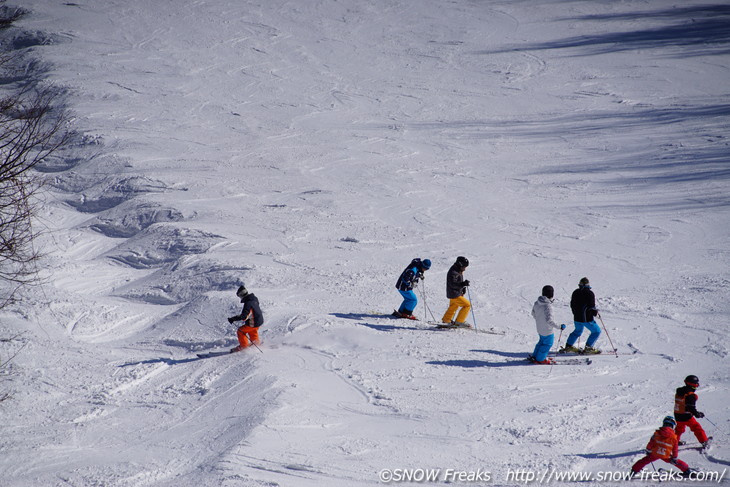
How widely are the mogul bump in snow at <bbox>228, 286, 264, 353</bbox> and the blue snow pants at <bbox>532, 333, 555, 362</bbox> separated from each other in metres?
4.58

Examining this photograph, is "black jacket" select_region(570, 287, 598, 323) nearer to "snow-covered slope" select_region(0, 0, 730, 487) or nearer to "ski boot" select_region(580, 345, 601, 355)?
"ski boot" select_region(580, 345, 601, 355)

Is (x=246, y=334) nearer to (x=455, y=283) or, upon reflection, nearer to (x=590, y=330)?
(x=455, y=283)

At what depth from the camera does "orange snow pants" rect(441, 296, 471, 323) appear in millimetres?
11398

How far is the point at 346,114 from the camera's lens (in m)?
26.9

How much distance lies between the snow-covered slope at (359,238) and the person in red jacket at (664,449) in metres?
0.38

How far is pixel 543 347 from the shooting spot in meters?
9.84

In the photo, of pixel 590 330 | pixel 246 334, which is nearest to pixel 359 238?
pixel 246 334

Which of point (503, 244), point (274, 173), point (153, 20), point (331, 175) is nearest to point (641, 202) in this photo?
point (503, 244)

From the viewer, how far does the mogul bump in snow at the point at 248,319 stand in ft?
33.8

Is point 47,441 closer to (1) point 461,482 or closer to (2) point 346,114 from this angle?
(1) point 461,482

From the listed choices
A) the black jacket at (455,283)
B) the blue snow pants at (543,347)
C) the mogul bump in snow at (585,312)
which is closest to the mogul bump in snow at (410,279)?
the black jacket at (455,283)

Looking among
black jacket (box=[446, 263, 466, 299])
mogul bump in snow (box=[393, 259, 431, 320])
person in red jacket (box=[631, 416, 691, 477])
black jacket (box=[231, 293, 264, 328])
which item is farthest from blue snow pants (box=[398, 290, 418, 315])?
person in red jacket (box=[631, 416, 691, 477])

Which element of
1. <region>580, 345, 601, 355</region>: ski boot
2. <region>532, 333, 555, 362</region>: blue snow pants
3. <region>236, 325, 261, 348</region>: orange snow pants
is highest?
<region>532, 333, 555, 362</region>: blue snow pants

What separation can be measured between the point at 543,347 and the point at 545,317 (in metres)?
0.53
